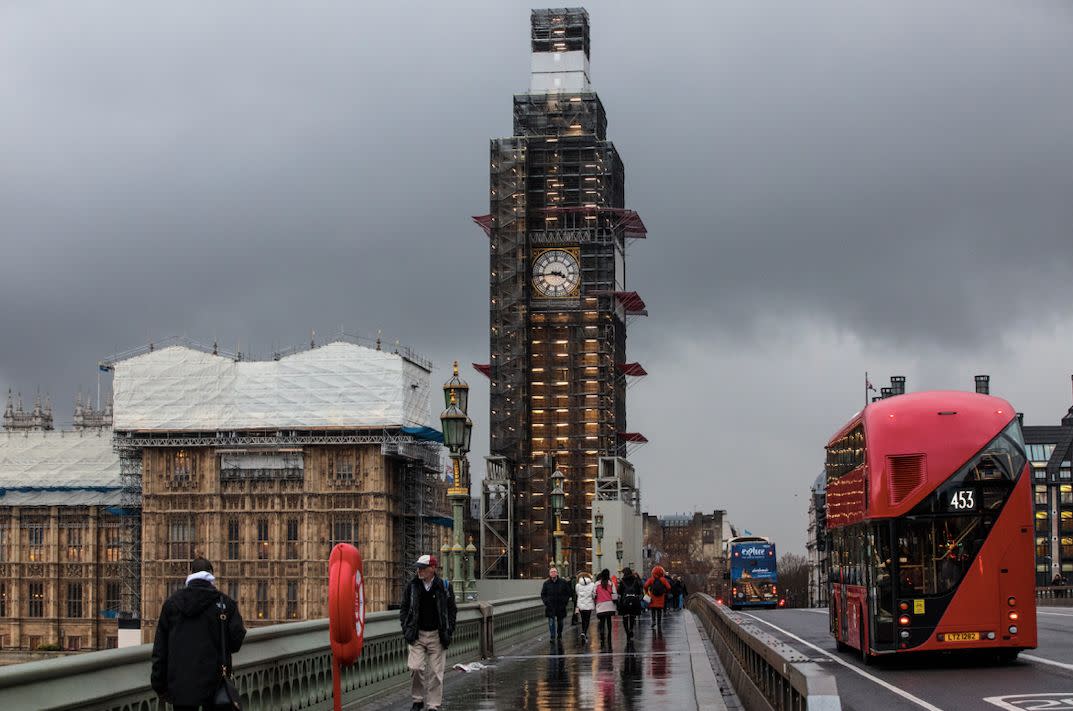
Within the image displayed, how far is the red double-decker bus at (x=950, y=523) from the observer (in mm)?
24109

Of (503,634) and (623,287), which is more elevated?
(623,287)

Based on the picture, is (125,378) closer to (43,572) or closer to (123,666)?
(43,572)

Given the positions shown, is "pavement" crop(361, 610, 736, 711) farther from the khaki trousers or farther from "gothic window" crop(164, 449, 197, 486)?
"gothic window" crop(164, 449, 197, 486)

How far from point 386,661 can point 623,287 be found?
455 ft

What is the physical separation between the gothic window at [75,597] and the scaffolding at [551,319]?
38.8m

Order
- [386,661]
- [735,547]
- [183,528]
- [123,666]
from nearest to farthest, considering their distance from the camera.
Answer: [123,666]
[386,661]
[735,547]
[183,528]

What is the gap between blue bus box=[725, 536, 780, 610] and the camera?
8169cm

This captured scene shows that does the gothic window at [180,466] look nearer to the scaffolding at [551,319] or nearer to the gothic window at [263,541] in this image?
the gothic window at [263,541]

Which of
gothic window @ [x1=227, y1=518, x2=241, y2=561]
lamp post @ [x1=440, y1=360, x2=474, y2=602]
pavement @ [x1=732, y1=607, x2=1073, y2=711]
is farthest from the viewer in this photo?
gothic window @ [x1=227, y1=518, x2=241, y2=561]

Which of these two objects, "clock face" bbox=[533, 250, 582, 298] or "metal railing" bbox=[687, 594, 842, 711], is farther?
"clock face" bbox=[533, 250, 582, 298]

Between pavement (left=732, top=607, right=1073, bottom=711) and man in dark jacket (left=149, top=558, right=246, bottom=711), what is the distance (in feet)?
33.1

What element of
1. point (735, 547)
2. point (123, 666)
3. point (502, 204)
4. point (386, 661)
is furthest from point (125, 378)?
point (123, 666)

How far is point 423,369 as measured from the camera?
488 feet

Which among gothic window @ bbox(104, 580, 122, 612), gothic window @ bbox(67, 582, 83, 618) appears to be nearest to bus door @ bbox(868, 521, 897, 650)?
gothic window @ bbox(104, 580, 122, 612)
